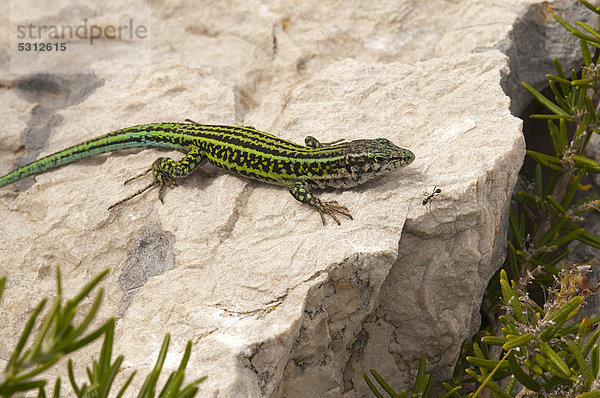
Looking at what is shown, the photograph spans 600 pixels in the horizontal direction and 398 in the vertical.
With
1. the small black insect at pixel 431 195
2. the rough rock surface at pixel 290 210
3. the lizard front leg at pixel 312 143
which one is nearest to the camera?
the rough rock surface at pixel 290 210

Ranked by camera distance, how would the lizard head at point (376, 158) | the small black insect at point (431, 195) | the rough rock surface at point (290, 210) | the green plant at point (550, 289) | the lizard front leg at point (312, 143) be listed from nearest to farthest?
the green plant at point (550, 289)
the rough rock surface at point (290, 210)
the small black insect at point (431, 195)
the lizard head at point (376, 158)
the lizard front leg at point (312, 143)

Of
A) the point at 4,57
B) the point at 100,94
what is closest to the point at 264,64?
the point at 100,94

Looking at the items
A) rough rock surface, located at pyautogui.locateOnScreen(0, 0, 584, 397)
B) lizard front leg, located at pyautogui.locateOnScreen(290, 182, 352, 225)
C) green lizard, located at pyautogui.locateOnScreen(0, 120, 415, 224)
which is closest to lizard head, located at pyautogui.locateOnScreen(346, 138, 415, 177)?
green lizard, located at pyautogui.locateOnScreen(0, 120, 415, 224)

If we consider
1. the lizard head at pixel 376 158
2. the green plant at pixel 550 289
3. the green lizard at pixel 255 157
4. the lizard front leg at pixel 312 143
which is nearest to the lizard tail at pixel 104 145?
the green lizard at pixel 255 157

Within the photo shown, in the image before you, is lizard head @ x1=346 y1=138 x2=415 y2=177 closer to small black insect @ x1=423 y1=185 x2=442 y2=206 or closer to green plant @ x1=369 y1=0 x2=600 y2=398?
small black insect @ x1=423 y1=185 x2=442 y2=206

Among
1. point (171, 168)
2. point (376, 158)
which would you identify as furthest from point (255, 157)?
point (376, 158)

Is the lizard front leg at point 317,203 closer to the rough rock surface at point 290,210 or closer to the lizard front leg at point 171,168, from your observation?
the rough rock surface at point 290,210
